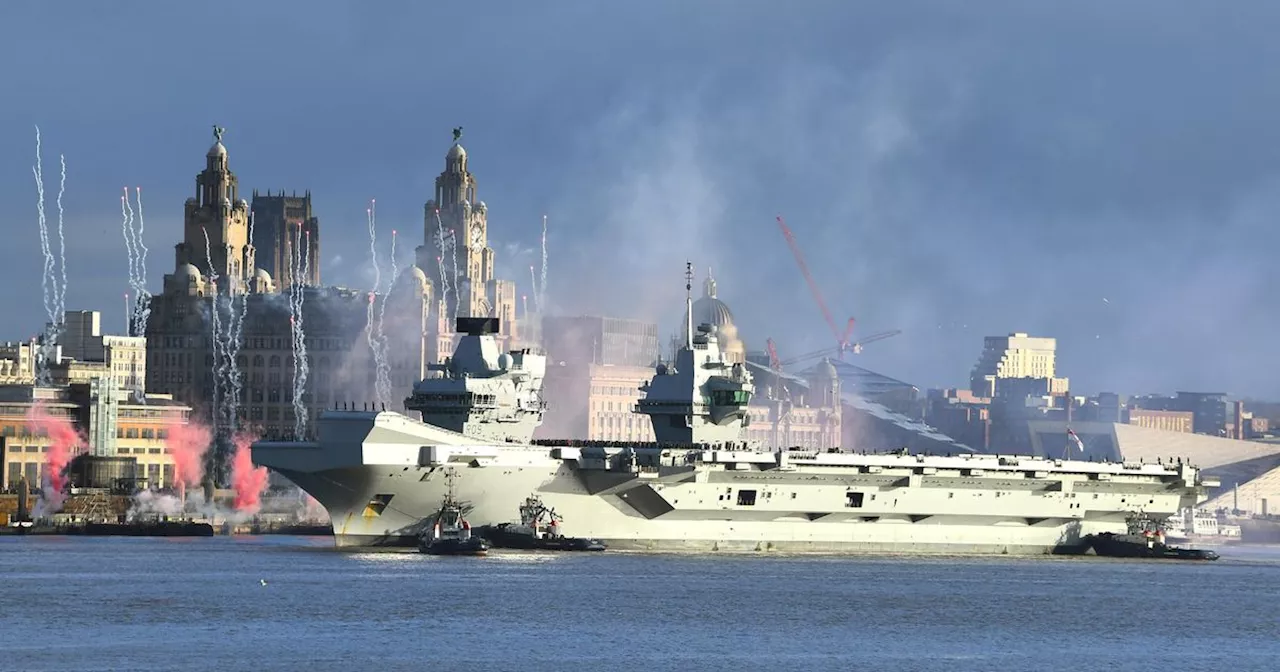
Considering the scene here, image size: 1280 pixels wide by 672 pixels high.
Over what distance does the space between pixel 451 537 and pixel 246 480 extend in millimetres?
68233

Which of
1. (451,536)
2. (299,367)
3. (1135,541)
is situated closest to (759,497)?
(451,536)

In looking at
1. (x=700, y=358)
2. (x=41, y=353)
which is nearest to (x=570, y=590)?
(x=700, y=358)

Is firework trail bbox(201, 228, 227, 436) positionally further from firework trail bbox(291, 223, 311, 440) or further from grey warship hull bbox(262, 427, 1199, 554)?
grey warship hull bbox(262, 427, 1199, 554)

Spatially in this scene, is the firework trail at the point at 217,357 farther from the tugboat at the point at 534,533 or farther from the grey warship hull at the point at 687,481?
the tugboat at the point at 534,533

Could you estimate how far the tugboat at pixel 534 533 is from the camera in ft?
318

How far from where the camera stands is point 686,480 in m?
97.8

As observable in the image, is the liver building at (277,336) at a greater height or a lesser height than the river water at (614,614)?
greater

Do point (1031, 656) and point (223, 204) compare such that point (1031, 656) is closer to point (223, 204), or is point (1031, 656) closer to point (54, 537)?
point (54, 537)

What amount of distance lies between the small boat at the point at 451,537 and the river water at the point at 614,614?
0.77 m

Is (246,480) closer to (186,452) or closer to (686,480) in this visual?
(186,452)

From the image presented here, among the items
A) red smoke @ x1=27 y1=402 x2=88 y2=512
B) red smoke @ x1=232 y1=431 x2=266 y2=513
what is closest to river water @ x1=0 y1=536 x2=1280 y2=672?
red smoke @ x1=232 y1=431 x2=266 y2=513

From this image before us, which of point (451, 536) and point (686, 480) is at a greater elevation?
point (686, 480)

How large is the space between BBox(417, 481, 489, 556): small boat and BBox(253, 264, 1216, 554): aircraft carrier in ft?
1.74

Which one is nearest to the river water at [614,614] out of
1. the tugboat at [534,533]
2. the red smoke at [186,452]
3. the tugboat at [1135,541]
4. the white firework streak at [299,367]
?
the tugboat at [534,533]
